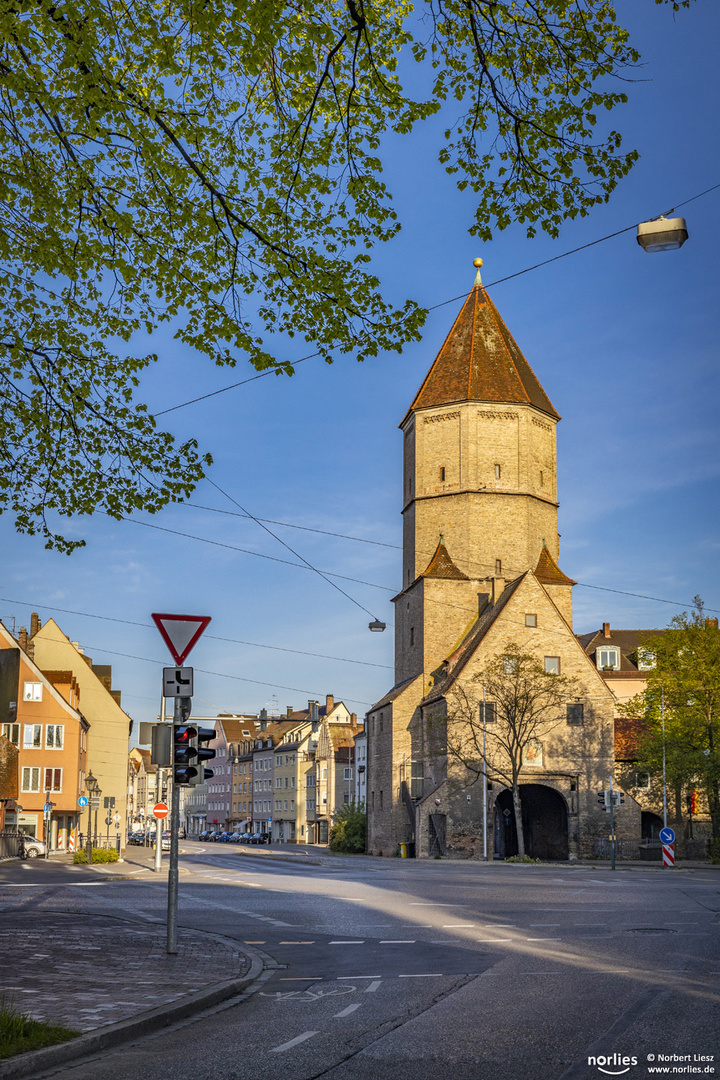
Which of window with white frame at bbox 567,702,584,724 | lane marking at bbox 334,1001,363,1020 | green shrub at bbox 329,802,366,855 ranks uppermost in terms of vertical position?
window with white frame at bbox 567,702,584,724

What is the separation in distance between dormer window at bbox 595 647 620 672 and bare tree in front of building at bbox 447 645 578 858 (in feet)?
66.0

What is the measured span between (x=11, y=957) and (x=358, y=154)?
30.9 ft

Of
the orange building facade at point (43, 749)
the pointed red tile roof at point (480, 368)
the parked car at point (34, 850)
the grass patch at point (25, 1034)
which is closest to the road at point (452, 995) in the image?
the grass patch at point (25, 1034)

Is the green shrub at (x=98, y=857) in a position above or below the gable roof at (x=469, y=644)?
below

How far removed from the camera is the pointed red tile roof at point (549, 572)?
6300cm

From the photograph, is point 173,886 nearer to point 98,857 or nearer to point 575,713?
point 98,857

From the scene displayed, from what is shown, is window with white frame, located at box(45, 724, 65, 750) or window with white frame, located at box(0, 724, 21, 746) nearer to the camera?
window with white frame, located at box(0, 724, 21, 746)

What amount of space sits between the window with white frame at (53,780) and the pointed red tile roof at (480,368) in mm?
29846

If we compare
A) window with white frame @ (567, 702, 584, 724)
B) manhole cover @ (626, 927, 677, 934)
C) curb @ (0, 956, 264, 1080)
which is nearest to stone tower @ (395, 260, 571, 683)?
window with white frame @ (567, 702, 584, 724)

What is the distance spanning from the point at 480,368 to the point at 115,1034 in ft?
201

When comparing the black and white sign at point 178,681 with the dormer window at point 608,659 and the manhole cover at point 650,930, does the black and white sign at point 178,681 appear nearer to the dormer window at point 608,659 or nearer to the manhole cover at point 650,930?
the manhole cover at point 650,930

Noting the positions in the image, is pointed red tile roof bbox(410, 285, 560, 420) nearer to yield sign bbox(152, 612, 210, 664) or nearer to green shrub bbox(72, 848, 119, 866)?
green shrub bbox(72, 848, 119, 866)

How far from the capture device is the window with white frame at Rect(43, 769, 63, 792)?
5778 centimetres

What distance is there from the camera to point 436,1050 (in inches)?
292
